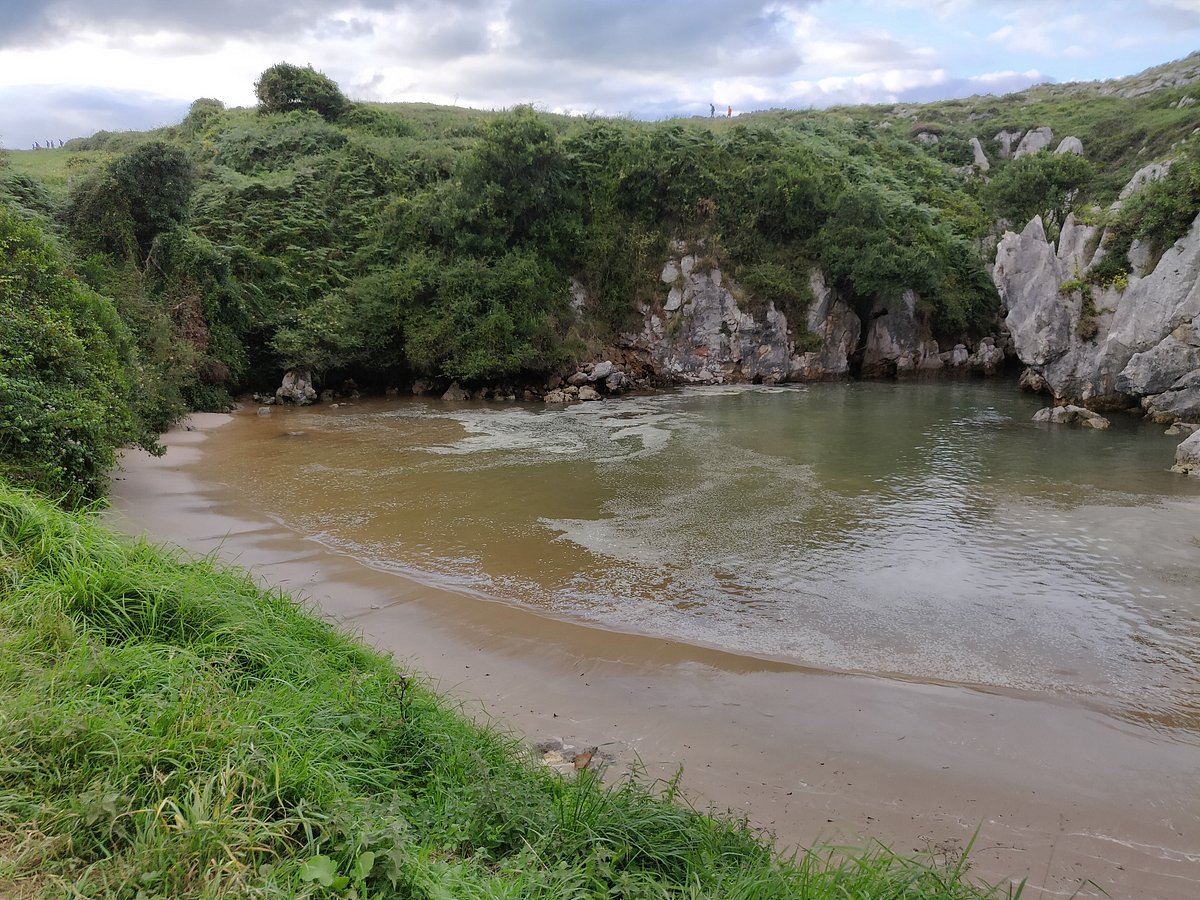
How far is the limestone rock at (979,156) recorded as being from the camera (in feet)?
161

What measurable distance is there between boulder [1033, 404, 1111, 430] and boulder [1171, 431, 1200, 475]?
16.8 ft

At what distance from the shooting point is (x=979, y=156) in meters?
49.8

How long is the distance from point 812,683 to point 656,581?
2.94 m

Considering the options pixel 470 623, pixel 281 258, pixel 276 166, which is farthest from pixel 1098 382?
pixel 276 166

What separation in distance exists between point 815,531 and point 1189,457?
33.6 ft

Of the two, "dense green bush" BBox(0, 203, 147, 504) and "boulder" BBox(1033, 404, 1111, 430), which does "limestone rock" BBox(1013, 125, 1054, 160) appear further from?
"dense green bush" BBox(0, 203, 147, 504)

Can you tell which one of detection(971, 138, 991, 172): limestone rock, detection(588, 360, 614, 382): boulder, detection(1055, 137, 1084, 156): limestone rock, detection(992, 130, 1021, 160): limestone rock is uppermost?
detection(992, 130, 1021, 160): limestone rock

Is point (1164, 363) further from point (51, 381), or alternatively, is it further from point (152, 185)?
point (152, 185)

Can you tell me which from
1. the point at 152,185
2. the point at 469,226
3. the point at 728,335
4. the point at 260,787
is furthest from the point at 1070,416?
the point at 152,185

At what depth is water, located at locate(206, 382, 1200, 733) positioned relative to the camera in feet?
24.7

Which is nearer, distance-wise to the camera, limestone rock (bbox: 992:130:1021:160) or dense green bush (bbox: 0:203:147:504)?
dense green bush (bbox: 0:203:147:504)

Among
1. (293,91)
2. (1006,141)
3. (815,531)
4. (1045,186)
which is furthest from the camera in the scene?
(1006,141)

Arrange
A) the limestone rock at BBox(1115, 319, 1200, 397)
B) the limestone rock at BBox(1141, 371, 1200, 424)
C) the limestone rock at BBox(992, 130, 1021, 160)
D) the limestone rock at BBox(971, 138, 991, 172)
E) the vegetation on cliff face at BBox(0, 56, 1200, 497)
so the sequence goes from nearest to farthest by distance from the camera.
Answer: the limestone rock at BBox(1115, 319, 1200, 397), the limestone rock at BBox(1141, 371, 1200, 424), the vegetation on cliff face at BBox(0, 56, 1200, 497), the limestone rock at BBox(971, 138, 991, 172), the limestone rock at BBox(992, 130, 1021, 160)

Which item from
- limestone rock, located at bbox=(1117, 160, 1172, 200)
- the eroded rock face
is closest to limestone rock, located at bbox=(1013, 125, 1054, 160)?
limestone rock, located at bbox=(1117, 160, 1172, 200)
